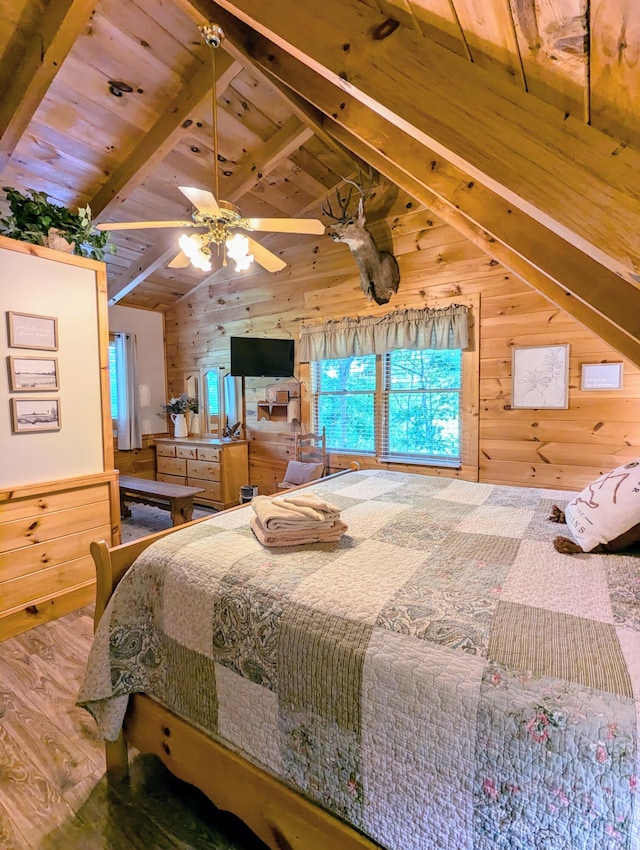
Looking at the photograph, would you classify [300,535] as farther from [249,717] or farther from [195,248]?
[195,248]

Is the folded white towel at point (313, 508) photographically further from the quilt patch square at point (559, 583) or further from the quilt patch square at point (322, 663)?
the quilt patch square at point (559, 583)

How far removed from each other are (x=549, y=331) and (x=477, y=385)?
28.0 inches

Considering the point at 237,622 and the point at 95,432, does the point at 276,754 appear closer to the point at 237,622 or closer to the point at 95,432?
the point at 237,622

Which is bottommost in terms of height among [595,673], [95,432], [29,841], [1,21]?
[29,841]

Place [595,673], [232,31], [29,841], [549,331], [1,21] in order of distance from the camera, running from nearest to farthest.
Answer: [595,673], [29,841], [232,31], [1,21], [549,331]

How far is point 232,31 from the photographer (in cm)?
235

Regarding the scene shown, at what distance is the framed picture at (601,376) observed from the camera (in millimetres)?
3074

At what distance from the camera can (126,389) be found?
5590mm

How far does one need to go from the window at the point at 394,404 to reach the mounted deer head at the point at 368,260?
65cm

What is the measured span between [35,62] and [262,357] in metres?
2.90

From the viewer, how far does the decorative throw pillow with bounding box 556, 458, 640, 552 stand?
4.99 ft

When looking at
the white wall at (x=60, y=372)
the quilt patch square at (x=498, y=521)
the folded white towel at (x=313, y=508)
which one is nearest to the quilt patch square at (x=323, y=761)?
the folded white towel at (x=313, y=508)

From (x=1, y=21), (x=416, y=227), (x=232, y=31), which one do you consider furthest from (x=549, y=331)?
(x=1, y=21)

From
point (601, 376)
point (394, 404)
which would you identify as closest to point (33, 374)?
point (394, 404)
